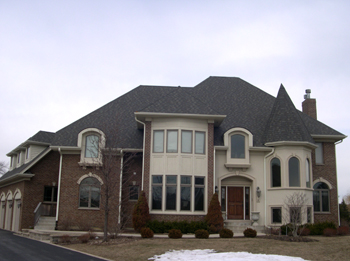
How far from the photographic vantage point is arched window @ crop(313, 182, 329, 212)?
78.9 ft

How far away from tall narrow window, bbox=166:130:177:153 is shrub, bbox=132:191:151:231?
304cm

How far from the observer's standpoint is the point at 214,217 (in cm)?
2028

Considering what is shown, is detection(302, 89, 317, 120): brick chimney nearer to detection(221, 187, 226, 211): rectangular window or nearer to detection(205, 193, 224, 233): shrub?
detection(221, 187, 226, 211): rectangular window

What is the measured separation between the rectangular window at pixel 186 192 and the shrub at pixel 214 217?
4.03 ft

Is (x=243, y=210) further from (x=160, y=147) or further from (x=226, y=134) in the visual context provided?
(x=160, y=147)

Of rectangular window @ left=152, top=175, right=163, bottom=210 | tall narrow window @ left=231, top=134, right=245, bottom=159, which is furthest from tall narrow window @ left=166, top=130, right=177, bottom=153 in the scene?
tall narrow window @ left=231, top=134, right=245, bottom=159

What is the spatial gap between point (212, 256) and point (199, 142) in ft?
31.9

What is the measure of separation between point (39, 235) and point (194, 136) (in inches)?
375

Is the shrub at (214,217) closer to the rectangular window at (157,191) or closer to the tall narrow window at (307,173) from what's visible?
the rectangular window at (157,191)

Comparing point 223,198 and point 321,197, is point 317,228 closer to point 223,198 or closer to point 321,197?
point 321,197

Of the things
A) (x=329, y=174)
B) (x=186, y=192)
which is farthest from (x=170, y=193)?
(x=329, y=174)

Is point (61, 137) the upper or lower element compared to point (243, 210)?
upper

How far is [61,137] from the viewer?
2397 centimetres

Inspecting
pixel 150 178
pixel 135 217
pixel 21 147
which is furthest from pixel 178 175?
pixel 21 147
